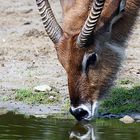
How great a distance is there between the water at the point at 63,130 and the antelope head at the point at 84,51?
251mm

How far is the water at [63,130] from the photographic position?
10781 mm

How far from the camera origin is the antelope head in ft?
36.7

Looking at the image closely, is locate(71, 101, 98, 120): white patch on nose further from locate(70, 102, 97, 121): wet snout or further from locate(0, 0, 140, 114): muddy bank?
locate(0, 0, 140, 114): muddy bank

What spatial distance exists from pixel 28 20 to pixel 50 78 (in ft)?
13.3

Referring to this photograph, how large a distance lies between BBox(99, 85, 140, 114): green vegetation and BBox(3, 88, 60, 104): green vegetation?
0.94 m

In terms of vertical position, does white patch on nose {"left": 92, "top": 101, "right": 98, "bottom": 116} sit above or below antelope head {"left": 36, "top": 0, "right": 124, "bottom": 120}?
below

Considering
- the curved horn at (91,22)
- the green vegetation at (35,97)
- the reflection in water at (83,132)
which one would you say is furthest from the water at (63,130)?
the curved horn at (91,22)

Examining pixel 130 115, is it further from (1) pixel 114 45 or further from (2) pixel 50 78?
(2) pixel 50 78

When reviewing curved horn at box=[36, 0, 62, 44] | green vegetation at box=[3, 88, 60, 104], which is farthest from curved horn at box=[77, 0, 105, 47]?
green vegetation at box=[3, 88, 60, 104]

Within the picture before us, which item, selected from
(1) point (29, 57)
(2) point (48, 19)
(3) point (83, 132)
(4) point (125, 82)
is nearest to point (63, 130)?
(3) point (83, 132)

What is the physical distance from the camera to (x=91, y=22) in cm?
1118

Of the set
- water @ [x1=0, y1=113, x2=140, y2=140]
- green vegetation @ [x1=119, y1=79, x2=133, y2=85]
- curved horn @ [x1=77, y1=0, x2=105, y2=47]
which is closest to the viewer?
water @ [x1=0, y1=113, x2=140, y2=140]

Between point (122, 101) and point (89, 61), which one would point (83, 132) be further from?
point (122, 101)

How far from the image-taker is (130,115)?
12.1m
